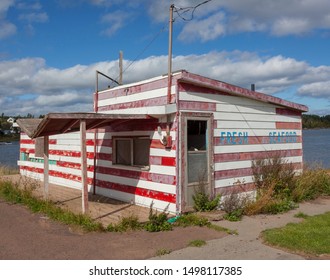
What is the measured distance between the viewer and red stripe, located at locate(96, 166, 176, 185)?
843cm

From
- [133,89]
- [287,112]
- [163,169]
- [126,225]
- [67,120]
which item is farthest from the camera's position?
[287,112]

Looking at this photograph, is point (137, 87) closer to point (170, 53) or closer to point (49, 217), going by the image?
point (170, 53)

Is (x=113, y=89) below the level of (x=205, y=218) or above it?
above

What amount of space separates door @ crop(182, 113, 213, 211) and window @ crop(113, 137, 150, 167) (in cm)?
126

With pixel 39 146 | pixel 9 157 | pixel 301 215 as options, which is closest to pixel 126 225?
pixel 301 215

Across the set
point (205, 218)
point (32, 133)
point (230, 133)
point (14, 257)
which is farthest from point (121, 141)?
point (14, 257)

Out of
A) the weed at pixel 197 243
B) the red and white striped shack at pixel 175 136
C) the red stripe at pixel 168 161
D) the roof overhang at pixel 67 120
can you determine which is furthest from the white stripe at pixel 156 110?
the weed at pixel 197 243

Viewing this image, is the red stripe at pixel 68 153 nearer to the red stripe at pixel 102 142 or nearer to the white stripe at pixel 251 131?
the red stripe at pixel 102 142

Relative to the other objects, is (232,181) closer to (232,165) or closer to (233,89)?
(232,165)

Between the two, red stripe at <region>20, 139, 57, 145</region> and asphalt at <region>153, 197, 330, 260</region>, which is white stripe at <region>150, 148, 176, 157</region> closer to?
asphalt at <region>153, 197, 330, 260</region>

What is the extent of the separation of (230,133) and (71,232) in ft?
15.6

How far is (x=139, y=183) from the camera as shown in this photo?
945 centimetres

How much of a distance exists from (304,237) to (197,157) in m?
3.16
